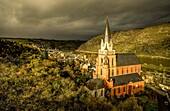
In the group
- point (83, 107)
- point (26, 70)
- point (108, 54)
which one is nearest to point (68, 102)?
point (83, 107)

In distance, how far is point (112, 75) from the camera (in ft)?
147

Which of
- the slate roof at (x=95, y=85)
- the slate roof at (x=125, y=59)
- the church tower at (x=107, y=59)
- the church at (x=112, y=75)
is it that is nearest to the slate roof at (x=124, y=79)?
the church at (x=112, y=75)

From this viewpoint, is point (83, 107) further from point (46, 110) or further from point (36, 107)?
point (36, 107)

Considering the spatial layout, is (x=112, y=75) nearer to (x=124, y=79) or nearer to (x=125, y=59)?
(x=124, y=79)

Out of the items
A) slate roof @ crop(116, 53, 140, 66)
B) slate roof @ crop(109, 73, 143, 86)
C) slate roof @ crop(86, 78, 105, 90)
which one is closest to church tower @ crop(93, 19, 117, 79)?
slate roof @ crop(109, 73, 143, 86)

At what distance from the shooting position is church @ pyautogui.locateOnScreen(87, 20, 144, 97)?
38.4 m

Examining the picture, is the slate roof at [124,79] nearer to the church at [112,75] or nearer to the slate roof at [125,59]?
the church at [112,75]

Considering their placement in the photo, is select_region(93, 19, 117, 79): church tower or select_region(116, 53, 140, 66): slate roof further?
select_region(116, 53, 140, 66): slate roof

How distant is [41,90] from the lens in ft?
79.0

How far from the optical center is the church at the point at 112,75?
38.4m

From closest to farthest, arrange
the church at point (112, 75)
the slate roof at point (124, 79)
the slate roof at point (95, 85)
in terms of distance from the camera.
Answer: the slate roof at point (95, 85) → the church at point (112, 75) → the slate roof at point (124, 79)

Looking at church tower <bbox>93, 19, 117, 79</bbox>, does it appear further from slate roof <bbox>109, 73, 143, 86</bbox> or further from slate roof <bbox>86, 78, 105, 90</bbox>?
slate roof <bbox>86, 78, 105, 90</bbox>

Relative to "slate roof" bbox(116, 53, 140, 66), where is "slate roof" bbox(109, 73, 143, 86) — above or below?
below

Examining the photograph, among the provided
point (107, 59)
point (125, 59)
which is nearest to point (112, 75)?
point (107, 59)
